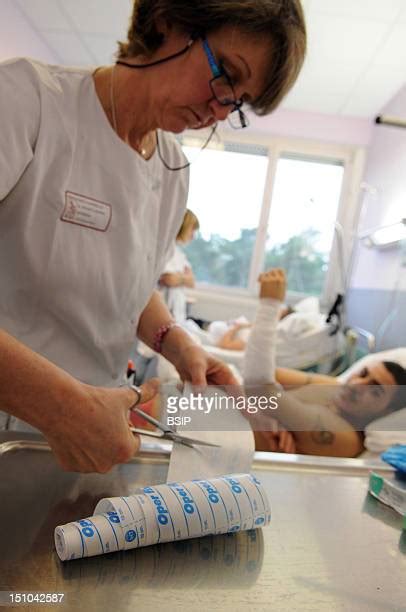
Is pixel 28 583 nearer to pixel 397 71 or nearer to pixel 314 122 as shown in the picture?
pixel 397 71

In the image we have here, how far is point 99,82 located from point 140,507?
0.70 meters

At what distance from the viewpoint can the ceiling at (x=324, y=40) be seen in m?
2.64

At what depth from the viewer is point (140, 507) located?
51 centimetres

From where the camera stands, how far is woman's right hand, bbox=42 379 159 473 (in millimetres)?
498

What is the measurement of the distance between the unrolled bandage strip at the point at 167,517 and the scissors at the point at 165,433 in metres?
0.12

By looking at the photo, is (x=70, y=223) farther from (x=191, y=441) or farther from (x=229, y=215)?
(x=229, y=215)

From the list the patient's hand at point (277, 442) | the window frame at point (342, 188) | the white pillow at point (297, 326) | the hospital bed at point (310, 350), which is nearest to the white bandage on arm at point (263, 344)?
the patient's hand at point (277, 442)

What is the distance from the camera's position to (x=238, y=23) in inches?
29.6

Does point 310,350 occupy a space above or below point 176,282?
below

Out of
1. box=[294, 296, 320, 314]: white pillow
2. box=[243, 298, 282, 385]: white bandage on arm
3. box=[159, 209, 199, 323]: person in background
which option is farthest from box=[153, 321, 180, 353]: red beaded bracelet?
box=[294, 296, 320, 314]: white pillow

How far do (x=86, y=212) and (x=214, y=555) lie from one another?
0.55 meters

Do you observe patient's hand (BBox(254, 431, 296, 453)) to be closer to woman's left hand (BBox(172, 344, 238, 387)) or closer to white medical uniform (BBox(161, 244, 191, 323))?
woman's left hand (BBox(172, 344, 238, 387))
